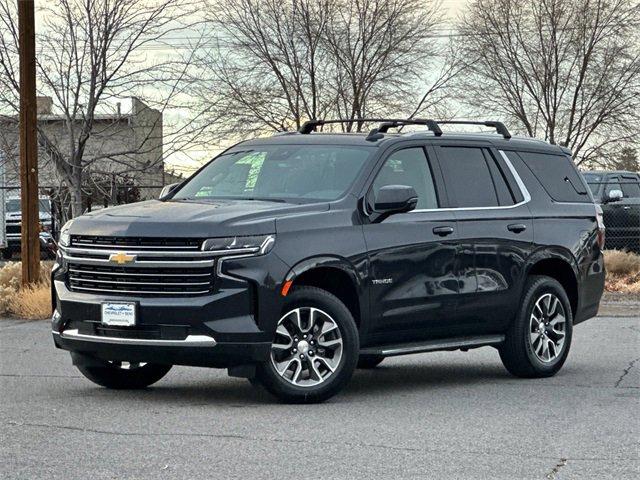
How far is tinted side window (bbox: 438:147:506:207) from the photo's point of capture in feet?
35.7

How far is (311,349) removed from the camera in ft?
30.7

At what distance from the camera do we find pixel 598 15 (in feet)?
125

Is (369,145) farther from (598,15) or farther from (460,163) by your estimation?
(598,15)

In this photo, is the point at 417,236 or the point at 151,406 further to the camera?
the point at 417,236

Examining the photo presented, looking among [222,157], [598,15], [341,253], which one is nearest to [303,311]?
[341,253]

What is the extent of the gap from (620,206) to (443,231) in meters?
19.6

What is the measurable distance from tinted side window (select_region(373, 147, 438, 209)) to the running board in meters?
1.07

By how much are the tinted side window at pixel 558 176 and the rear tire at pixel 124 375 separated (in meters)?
3.73

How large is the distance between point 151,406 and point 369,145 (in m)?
2.69

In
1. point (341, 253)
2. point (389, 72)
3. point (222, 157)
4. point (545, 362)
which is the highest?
point (389, 72)

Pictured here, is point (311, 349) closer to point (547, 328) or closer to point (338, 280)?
point (338, 280)

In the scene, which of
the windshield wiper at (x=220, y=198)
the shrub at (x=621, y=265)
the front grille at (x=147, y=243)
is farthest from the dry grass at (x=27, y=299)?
the shrub at (x=621, y=265)

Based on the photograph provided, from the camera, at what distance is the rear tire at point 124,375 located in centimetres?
1022

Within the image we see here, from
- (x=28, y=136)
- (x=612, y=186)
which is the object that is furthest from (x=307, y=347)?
(x=612, y=186)
